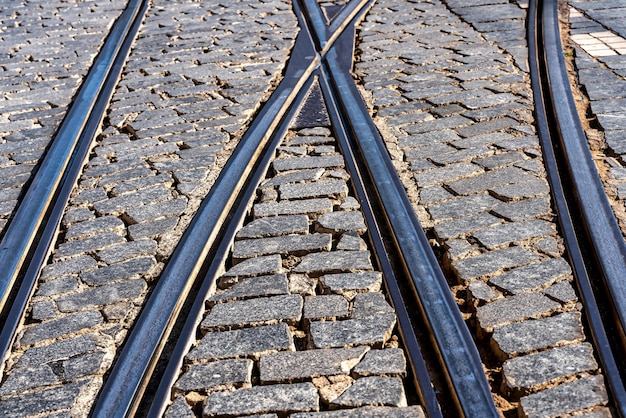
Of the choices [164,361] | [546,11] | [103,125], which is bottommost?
[164,361]

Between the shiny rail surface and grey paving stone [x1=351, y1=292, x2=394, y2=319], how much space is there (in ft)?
0.15

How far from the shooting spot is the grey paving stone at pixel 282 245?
3.36 m

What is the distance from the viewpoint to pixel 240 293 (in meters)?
3.08

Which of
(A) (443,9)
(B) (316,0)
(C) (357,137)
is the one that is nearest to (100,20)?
(B) (316,0)

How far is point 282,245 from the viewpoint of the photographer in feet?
11.2

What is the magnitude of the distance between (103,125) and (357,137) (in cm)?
161

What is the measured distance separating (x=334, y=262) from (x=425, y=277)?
42 cm

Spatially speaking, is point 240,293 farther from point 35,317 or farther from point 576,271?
point 576,271

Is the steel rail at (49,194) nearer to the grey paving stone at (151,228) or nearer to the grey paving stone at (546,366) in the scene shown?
the grey paving stone at (151,228)

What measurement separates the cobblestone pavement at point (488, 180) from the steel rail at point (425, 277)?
114 mm

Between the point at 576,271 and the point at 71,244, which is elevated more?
the point at 71,244

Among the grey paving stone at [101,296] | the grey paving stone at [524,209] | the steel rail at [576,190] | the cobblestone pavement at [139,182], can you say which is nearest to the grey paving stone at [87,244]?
the cobblestone pavement at [139,182]

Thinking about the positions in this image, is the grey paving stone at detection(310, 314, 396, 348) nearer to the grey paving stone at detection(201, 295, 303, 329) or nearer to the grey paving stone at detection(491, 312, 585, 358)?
the grey paving stone at detection(201, 295, 303, 329)

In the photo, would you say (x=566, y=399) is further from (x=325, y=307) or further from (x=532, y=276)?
(x=325, y=307)
